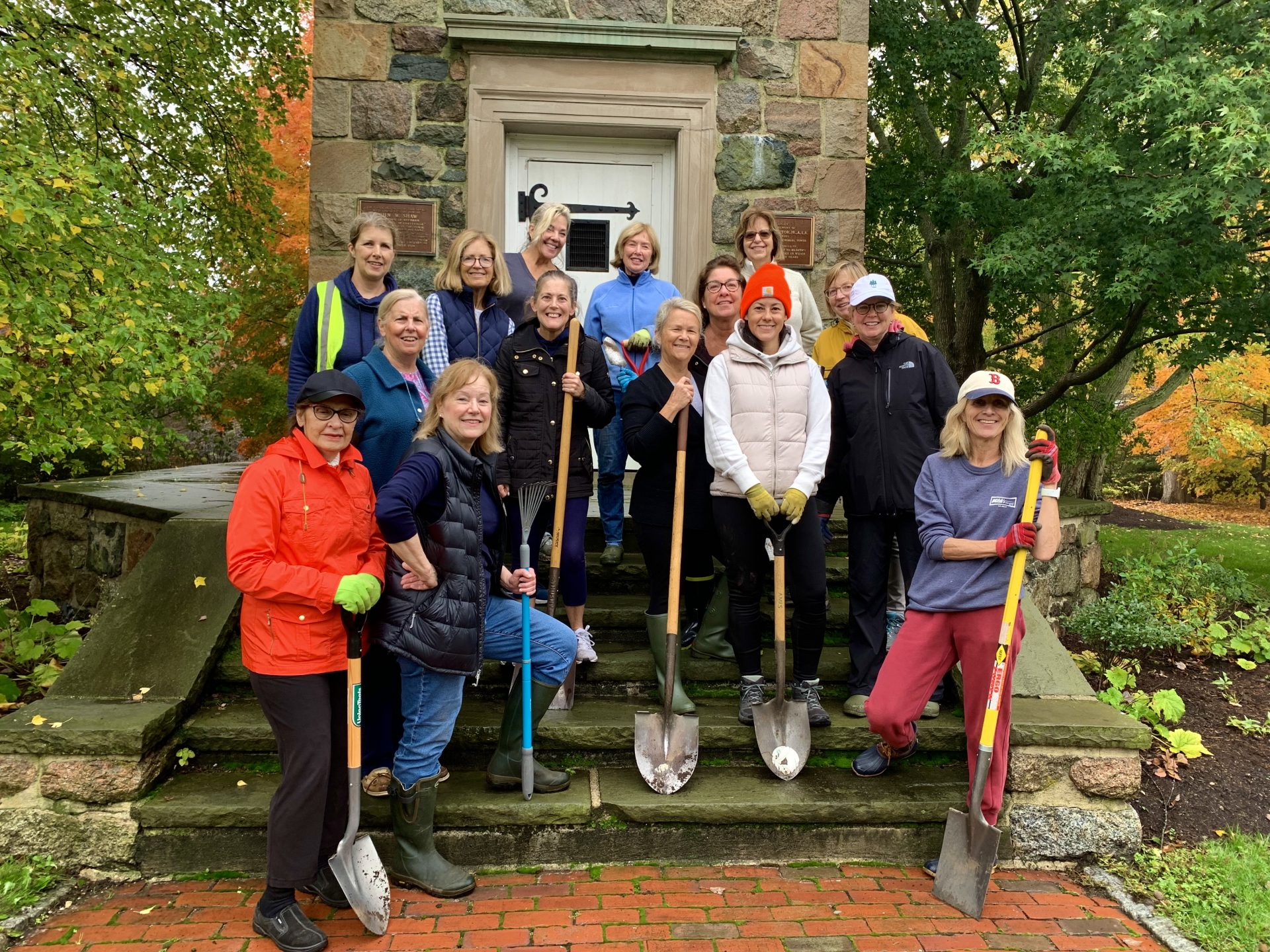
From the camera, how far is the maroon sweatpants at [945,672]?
3.38 metres

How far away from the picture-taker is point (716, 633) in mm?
4309

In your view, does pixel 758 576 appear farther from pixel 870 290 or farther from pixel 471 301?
pixel 471 301

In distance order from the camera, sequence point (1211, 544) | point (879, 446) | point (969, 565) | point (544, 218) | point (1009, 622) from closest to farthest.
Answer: point (1009, 622)
point (969, 565)
point (879, 446)
point (544, 218)
point (1211, 544)

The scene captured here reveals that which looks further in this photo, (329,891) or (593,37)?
(593,37)

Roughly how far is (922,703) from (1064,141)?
448 centimetres

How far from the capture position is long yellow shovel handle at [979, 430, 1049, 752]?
10.7 feet

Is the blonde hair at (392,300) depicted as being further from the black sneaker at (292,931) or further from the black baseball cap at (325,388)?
the black sneaker at (292,931)

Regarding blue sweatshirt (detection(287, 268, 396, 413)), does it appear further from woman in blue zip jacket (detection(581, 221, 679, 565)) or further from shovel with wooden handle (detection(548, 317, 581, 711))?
woman in blue zip jacket (detection(581, 221, 679, 565))

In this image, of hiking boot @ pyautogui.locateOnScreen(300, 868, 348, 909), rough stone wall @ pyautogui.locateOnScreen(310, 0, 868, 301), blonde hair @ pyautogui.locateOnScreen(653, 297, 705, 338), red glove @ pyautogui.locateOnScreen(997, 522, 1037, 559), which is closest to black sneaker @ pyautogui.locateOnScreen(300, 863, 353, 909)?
hiking boot @ pyautogui.locateOnScreen(300, 868, 348, 909)

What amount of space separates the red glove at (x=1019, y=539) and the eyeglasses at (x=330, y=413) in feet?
7.25

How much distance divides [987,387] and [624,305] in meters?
1.82

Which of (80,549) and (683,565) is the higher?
(683,565)

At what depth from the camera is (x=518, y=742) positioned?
3535mm

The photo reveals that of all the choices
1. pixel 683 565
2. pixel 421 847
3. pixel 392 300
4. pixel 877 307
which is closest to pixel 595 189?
pixel 877 307
